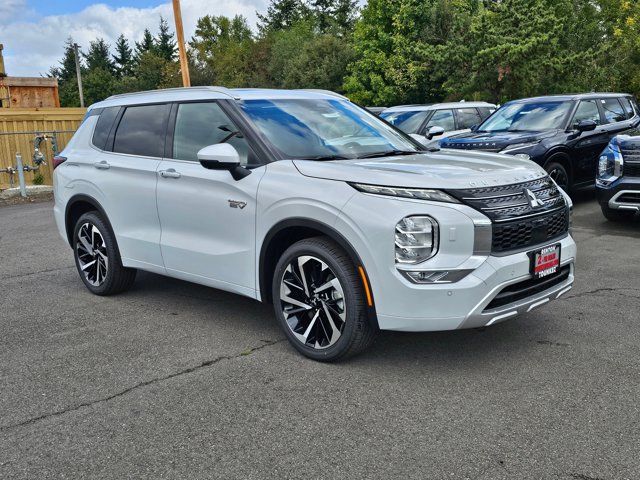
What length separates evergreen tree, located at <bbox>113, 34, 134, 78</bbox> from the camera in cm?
9600

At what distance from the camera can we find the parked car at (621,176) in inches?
311

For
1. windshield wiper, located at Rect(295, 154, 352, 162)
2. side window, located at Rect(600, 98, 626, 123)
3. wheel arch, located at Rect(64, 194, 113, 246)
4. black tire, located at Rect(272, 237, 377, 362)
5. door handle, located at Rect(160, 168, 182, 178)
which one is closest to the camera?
black tire, located at Rect(272, 237, 377, 362)

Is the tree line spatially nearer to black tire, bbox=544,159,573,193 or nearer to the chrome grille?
black tire, bbox=544,159,573,193

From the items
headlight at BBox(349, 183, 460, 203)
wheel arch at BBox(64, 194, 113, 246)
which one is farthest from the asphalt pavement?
headlight at BBox(349, 183, 460, 203)

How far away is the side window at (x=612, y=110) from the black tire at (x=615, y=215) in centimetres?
264

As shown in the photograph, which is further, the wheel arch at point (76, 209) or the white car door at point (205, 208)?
the wheel arch at point (76, 209)

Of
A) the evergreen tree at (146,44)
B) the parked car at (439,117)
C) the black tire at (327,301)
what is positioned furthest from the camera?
the evergreen tree at (146,44)

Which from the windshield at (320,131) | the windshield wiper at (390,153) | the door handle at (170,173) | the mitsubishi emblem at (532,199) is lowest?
the mitsubishi emblem at (532,199)

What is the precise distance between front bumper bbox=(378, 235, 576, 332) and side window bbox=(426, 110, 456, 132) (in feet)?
30.4

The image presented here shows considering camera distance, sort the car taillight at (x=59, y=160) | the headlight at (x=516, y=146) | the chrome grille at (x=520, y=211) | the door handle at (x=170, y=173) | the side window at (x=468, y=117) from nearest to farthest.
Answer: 1. the chrome grille at (x=520, y=211)
2. the door handle at (x=170, y=173)
3. the car taillight at (x=59, y=160)
4. the headlight at (x=516, y=146)
5. the side window at (x=468, y=117)

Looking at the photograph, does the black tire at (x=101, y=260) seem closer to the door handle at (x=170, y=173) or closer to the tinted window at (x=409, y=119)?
the door handle at (x=170, y=173)

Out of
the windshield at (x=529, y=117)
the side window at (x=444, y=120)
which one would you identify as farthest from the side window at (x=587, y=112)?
the side window at (x=444, y=120)

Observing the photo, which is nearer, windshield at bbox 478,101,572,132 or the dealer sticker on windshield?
the dealer sticker on windshield

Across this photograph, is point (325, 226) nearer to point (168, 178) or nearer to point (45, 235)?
point (168, 178)
